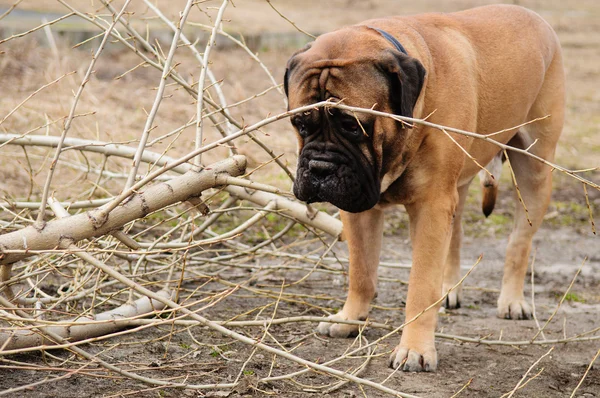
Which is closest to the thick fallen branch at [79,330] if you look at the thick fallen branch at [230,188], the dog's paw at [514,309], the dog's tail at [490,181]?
the thick fallen branch at [230,188]

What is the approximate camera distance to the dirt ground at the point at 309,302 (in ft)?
12.4

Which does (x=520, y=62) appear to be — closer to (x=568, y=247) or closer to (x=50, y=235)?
(x=568, y=247)

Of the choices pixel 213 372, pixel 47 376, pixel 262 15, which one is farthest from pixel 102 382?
pixel 262 15

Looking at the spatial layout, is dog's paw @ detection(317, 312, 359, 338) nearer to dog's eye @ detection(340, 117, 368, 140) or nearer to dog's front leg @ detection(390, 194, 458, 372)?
dog's front leg @ detection(390, 194, 458, 372)

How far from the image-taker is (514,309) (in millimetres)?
5375

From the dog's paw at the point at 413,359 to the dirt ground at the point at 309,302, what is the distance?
0.06m

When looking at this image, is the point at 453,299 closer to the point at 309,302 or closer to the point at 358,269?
the point at 309,302

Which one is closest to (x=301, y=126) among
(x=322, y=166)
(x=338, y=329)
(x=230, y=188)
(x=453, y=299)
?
(x=322, y=166)

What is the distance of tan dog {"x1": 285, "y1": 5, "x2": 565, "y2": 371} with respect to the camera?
3904 millimetres

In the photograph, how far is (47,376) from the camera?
142 inches

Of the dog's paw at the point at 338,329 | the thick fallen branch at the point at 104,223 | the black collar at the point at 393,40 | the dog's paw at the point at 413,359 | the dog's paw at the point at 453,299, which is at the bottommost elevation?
the dog's paw at the point at 453,299

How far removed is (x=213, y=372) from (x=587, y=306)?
2.96 metres

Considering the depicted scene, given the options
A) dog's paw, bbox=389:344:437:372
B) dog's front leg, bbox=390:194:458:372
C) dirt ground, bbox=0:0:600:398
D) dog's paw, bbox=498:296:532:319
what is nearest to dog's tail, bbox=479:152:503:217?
dirt ground, bbox=0:0:600:398

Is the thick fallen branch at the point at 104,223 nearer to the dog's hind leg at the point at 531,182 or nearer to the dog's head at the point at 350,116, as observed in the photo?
the dog's head at the point at 350,116
